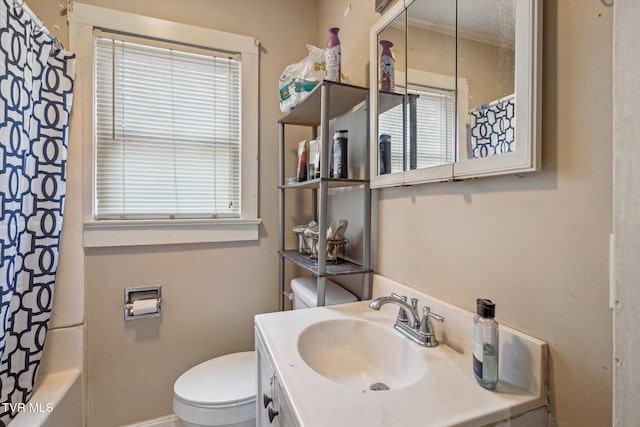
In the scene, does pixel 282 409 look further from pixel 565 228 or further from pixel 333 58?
pixel 333 58

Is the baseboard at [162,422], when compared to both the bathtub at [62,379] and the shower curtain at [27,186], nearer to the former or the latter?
the bathtub at [62,379]

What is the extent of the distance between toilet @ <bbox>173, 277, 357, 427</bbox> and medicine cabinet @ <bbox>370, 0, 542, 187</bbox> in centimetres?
62

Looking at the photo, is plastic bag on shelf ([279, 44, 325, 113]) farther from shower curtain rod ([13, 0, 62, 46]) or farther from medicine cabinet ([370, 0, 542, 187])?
shower curtain rod ([13, 0, 62, 46])

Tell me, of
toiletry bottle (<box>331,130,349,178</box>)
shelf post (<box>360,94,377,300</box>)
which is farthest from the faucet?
toiletry bottle (<box>331,130,349,178</box>)

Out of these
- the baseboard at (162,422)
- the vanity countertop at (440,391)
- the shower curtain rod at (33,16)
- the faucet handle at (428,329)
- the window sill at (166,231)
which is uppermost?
the shower curtain rod at (33,16)

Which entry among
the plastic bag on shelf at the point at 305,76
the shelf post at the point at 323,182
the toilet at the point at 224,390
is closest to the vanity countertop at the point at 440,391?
the shelf post at the point at 323,182

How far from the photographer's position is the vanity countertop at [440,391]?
1.80 feet

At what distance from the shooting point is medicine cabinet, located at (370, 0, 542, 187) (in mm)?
637

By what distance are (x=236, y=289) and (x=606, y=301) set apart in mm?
1561

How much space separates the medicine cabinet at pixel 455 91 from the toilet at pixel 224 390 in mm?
615

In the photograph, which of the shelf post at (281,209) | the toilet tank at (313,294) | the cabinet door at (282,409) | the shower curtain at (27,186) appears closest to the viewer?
the cabinet door at (282,409)

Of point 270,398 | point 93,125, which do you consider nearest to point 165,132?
point 93,125

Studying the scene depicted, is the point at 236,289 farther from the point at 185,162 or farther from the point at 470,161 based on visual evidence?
the point at 470,161

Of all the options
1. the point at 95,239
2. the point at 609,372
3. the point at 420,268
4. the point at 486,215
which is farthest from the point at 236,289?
the point at 609,372
